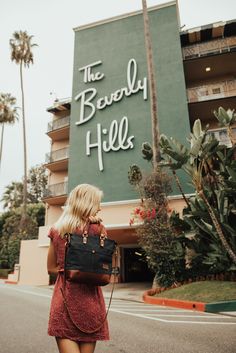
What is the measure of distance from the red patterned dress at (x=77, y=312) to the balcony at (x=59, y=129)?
2360cm

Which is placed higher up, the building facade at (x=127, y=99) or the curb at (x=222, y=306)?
the building facade at (x=127, y=99)

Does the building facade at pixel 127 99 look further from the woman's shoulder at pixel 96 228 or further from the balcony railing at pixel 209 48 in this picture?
the woman's shoulder at pixel 96 228

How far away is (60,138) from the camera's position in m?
26.6

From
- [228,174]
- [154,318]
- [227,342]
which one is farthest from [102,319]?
[228,174]

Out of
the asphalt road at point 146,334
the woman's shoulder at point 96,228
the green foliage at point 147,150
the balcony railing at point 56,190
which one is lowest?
A: the asphalt road at point 146,334

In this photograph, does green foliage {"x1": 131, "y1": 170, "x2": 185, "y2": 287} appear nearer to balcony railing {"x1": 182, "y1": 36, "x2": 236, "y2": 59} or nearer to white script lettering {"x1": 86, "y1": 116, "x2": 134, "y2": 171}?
white script lettering {"x1": 86, "y1": 116, "x2": 134, "y2": 171}

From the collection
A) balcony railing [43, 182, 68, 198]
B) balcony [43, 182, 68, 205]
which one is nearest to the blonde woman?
balcony [43, 182, 68, 205]

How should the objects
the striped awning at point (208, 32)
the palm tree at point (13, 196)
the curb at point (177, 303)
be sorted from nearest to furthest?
the curb at point (177, 303) → the striped awning at point (208, 32) → the palm tree at point (13, 196)

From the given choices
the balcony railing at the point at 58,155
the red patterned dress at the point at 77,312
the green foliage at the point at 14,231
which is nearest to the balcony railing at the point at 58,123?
the balcony railing at the point at 58,155

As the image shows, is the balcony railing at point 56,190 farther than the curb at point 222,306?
Yes

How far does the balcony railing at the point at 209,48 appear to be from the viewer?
20.2 meters

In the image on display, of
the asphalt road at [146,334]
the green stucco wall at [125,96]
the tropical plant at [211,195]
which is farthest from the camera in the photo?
the green stucco wall at [125,96]

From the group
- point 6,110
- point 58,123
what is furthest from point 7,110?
point 58,123

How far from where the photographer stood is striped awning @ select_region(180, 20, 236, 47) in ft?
68.1
